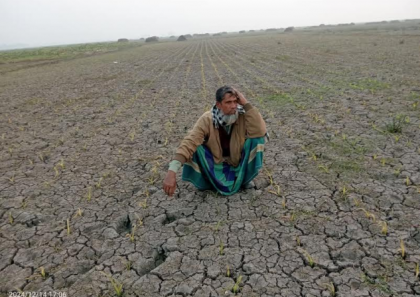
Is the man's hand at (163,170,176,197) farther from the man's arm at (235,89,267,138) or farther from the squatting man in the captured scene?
the man's arm at (235,89,267,138)

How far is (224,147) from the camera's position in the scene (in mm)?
3598

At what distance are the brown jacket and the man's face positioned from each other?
0.66 feet

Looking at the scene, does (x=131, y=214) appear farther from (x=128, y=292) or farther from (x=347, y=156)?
(x=347, y=156)

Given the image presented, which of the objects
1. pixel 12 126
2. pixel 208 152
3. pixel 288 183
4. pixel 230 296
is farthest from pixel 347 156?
pixel 12 126

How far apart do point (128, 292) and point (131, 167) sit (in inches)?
98.1

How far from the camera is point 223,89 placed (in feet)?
10.2

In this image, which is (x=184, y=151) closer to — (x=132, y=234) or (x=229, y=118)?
(x=229, y=118)

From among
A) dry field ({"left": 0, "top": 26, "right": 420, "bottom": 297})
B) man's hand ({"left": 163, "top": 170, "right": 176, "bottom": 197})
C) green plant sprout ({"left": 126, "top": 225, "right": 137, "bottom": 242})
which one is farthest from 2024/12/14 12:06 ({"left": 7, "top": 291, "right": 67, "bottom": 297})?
man's hand ({"left": 163, "top": 170, "right": 176, "bottom": 197})

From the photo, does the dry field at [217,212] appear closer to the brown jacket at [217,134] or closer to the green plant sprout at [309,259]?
the green plant sprout at [309,259]

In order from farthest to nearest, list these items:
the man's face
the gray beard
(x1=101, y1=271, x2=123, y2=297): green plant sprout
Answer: the gray beard < the man's face < (x1=101, y1=271, x2=123, y2=297): green plant sprout

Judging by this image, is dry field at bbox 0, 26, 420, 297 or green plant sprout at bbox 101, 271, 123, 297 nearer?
green plant sprout at bbox 101, 271, 123, 297

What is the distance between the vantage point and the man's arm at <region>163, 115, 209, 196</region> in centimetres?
304

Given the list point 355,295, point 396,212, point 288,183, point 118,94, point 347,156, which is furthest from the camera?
point 118,94

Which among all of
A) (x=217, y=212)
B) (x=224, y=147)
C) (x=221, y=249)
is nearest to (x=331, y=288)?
(x=221, y=249)
